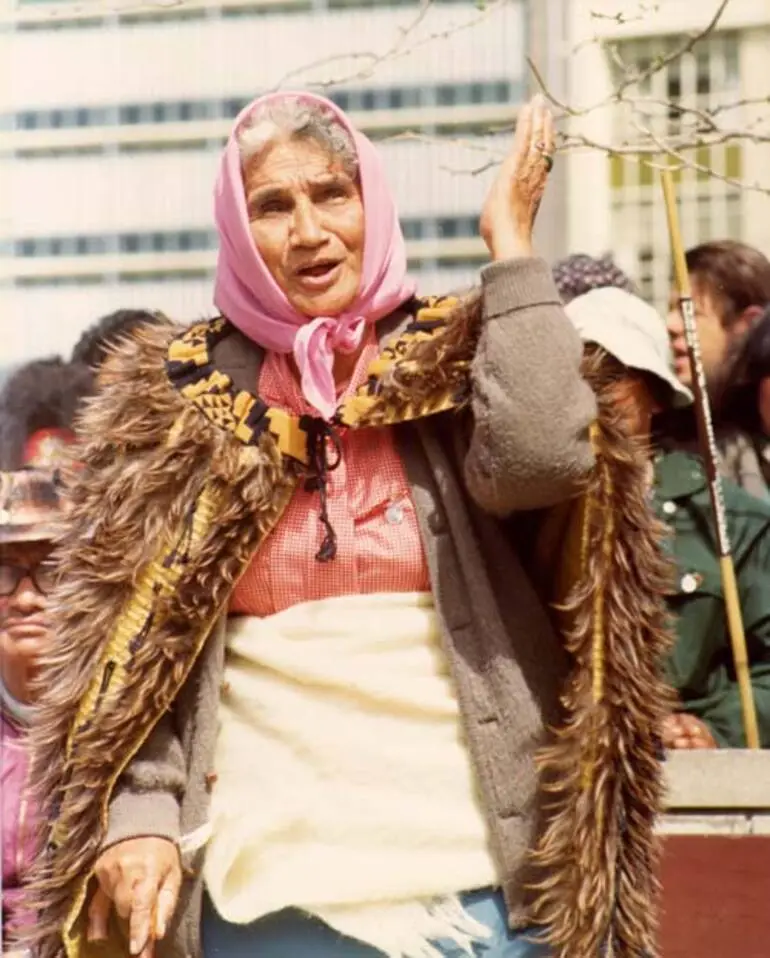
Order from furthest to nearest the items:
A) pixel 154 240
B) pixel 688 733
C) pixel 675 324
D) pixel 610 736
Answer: pixel 154 240, pixel 675 324, pixel 688 733, pixel 610 736

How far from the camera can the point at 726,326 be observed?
11.8ft

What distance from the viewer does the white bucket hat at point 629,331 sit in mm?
3105

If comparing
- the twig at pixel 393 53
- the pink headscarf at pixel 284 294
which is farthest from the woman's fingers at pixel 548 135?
the twig at pixel 393 53

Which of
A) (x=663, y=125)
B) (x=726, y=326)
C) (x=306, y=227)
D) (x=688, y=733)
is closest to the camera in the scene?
(x=306, y=227)

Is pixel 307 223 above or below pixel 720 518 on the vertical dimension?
above

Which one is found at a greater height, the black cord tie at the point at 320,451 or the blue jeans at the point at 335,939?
the black cord tie at the point at 320,451

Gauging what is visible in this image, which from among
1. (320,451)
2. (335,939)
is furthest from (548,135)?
(335,939)

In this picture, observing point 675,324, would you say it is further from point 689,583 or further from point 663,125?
point 663,125

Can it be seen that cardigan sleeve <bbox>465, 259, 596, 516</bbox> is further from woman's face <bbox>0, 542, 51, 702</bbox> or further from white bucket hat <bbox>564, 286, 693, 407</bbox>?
woman's face <bbox>0, 542, 51, 702</bbox>

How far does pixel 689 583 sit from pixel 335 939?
1.34 meters

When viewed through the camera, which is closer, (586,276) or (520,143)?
(520,143)

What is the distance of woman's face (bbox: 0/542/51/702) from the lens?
3.17 m

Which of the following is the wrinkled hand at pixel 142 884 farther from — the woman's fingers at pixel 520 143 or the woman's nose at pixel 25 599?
the woman's nose at pixel 25 599

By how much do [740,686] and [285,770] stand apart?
50.3 inches
